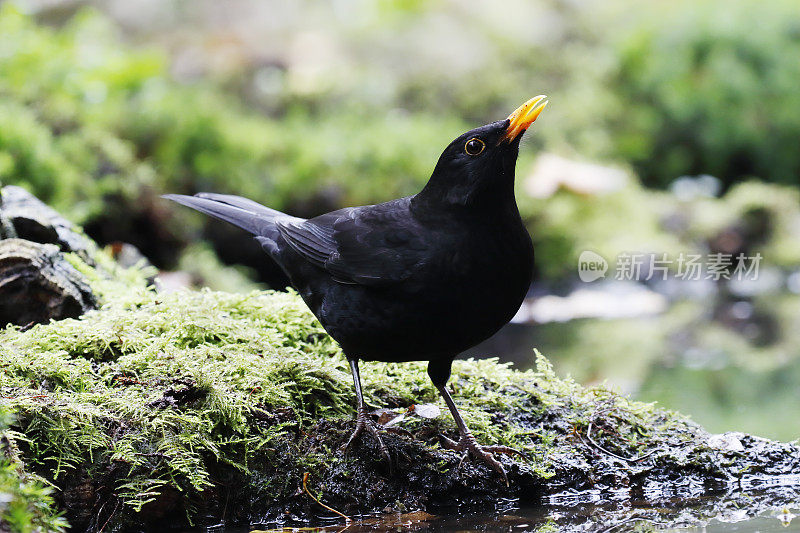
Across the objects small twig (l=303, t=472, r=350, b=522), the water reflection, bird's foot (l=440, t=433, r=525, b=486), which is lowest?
small twig (l=303, t=472, r=350, b=522)

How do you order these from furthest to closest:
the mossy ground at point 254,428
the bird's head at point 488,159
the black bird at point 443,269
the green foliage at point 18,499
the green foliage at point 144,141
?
the green foliage at point 144,141, the bird's head at point 488,159, the black bird at point 443,269, the mossy ground at point 254,428, the green foliage at point 18,499

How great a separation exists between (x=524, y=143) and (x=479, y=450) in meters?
1.52

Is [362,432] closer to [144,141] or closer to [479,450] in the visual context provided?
[479,450]

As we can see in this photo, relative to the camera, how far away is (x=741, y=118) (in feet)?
40.5

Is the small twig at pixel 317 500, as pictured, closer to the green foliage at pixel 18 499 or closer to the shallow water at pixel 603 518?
the shallow water at pixel 603 518

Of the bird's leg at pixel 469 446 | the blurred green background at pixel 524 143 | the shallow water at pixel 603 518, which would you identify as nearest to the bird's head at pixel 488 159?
the bird's leg at pixel 469 446

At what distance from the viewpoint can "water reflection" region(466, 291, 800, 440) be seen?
15.0 feet

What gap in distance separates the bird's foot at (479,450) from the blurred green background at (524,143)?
1482 mm

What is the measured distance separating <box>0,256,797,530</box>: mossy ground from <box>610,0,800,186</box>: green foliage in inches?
364

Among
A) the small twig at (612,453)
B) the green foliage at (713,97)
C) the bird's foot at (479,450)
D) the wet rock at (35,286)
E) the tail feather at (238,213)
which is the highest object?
the green foliage at (713,97)

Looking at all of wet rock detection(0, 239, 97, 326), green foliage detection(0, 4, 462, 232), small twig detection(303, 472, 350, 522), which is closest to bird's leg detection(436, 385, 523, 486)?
small twig detection(303, 472, 350, 522)

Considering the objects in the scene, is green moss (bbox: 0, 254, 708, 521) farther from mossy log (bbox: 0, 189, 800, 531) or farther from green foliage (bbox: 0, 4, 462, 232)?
green foliage (bbox: 0, 4, 462, 232)

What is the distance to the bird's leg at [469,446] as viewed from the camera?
3.22 metres

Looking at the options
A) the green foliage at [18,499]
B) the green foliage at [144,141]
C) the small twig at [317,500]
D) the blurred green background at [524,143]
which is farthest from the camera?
the green foliage at [144,141]
